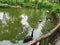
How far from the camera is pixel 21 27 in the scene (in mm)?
21953

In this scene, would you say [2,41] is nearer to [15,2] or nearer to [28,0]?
[15,2]

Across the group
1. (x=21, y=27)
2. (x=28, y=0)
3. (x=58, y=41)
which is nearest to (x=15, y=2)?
(x=28, y=0)

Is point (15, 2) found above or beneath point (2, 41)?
beneath

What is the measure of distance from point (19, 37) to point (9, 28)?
3.96 m

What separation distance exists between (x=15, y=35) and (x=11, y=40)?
1660mm

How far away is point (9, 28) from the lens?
830 inches

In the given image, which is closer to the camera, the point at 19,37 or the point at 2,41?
the point at 2,41

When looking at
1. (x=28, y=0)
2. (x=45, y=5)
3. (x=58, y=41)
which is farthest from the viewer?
(x=28, y=0)

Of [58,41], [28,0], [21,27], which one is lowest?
[28,0]

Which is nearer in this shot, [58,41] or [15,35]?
[58,41]

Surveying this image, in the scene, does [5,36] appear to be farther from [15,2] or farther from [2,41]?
[15,2]

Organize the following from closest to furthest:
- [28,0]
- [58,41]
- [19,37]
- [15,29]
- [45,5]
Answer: [58,41]
[19,37]
[15,29]
[45,5]
[28,0]

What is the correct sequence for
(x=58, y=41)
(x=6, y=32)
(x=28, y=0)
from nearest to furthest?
(x=58, y=41), (x=6, y=32), (x=28, y=0)

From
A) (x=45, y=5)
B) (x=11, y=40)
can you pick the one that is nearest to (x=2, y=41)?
(x=11, y=40)
